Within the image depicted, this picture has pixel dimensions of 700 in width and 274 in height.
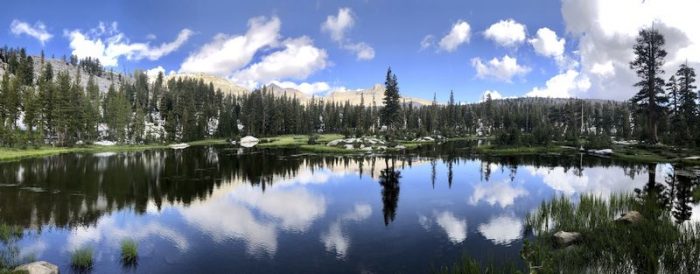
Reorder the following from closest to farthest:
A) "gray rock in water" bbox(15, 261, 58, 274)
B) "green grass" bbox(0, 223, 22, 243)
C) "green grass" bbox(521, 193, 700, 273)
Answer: "green grass" bbox(521, 193, 700, 273) < "gray rock in water" bbox(15, 261, 58, 274) < "green grass" bbox(0, 223, 22, 243)

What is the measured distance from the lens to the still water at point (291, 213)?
66.3ft

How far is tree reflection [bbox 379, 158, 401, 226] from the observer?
30067 millimetres

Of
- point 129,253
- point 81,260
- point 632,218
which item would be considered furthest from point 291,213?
point 632,218

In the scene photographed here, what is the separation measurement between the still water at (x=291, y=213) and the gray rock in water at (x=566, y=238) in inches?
81.1

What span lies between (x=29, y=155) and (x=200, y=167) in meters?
39.7

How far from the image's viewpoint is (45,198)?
34656mm

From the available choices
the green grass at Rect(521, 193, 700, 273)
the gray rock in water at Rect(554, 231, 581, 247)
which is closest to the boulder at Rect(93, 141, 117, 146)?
the green grass at Rect(521, 193, 700, 273)

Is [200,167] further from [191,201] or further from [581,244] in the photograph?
[581,244]

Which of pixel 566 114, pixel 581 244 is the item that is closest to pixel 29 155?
pixel 581 244

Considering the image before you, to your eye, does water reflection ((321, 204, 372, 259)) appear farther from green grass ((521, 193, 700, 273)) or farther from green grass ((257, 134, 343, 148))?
green grass ((257, 134, 343, 148))

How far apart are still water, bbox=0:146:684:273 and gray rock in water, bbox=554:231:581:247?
2059 mm

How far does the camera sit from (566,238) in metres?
19.2

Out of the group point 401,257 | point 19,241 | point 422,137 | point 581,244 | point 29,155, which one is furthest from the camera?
point 422,137

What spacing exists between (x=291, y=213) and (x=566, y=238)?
742 inches
